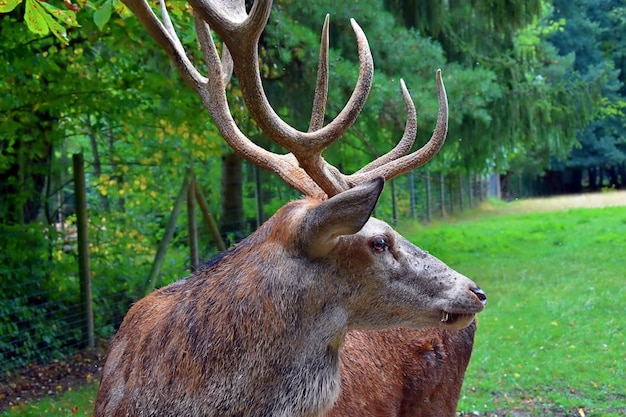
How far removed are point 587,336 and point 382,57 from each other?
377 centimetres

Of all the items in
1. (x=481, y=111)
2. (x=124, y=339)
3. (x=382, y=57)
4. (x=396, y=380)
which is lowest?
(x=396, y=380)

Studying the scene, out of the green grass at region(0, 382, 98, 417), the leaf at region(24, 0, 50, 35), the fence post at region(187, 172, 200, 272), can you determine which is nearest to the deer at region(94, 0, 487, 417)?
the leaf at region(24, 0, 50, 35)

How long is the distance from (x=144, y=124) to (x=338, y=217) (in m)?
5.83

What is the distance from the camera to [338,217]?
2.86 meters

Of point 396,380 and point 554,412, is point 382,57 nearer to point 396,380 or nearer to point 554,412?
point 554,412

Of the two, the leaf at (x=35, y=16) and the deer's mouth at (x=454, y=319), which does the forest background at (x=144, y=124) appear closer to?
the leaf at (x=35, y=16)

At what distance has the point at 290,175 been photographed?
3.56 meters

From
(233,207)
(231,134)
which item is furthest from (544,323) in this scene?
(231,134)

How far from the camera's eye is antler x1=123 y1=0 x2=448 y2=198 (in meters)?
3.15

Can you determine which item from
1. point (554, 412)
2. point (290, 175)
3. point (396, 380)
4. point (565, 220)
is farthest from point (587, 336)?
point (565, 220)

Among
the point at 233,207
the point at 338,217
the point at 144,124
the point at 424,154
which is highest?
the point at 144,124

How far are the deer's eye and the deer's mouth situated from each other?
37 cm

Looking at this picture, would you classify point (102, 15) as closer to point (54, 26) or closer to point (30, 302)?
point (54, 26)

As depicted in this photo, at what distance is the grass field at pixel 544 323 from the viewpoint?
6344 mm
